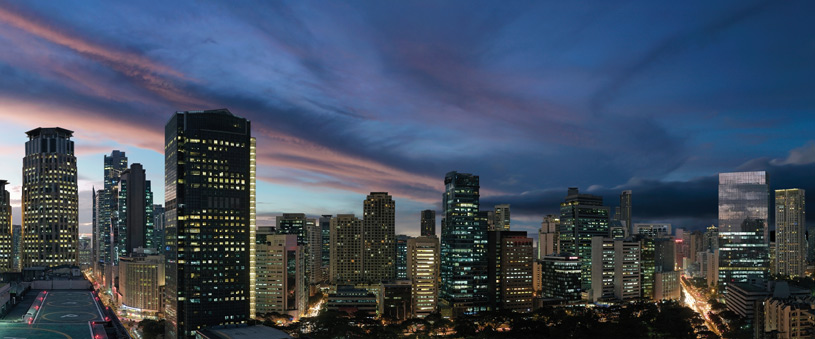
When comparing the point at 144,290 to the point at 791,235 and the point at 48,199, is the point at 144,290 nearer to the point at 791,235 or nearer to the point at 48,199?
the point at 48,199

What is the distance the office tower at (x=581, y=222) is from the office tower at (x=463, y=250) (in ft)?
171

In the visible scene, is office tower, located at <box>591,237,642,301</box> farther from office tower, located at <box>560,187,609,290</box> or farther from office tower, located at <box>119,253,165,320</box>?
office tower, located at <box>119,253,165,320</box>

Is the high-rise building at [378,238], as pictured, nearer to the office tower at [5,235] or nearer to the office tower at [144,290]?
the office tower at [144,290]

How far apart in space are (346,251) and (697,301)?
319ft

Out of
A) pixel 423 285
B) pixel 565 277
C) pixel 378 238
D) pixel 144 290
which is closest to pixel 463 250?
pixel 423 285

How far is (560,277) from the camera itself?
502ft

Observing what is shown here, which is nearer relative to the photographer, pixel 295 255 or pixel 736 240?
pixel 295 255

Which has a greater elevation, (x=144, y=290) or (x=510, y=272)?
(x=510, y=272)

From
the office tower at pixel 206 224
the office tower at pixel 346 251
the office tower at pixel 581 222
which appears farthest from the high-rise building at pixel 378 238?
the office tower at pixel 206 224

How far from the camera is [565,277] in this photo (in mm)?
151875

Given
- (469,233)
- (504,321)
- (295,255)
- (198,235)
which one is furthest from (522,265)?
(198,235)

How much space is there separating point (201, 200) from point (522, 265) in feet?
245

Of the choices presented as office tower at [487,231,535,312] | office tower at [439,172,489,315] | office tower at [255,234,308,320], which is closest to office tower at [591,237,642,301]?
office tower at [487,231,535,312]

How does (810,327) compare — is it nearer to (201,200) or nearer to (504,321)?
(504,321)
